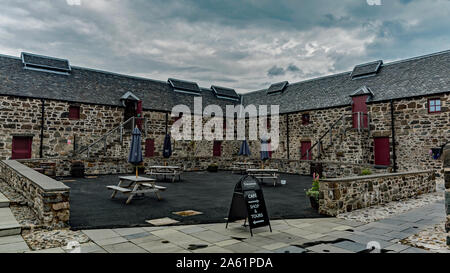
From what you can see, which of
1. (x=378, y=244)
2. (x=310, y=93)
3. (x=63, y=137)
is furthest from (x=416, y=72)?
(x=63, y=137)

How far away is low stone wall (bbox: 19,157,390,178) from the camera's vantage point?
50.2ft

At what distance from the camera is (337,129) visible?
758 inches

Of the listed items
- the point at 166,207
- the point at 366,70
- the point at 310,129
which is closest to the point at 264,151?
the point at 310,129

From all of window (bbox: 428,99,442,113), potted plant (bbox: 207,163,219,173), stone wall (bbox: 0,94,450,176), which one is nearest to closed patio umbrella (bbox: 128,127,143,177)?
stone wall (bbox: 0,94,450,176)

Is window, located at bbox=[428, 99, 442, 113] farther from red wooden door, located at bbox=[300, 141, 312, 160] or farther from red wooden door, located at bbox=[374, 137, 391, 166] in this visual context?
red wooden door, located at bbox=[300, 141, 312, 160]

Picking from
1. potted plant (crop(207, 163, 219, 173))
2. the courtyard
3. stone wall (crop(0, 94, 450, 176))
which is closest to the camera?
the courtyard

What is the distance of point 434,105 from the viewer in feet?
50.5

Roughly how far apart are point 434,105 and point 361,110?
151 inches

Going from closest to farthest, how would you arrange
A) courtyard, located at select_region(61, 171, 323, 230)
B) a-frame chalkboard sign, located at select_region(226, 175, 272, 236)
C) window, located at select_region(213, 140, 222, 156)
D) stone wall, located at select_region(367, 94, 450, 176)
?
a-frame chalkboard sign, located at select_region(226, 175, 272, 236), courtyard, located at select_region(61, 171, 323, 230), stone wall, located at select_region(367, 94, 450, 176), window, located at select_region(213, 140, 222, 156)

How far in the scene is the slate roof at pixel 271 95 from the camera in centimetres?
1670

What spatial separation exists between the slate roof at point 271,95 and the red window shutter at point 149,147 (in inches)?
95.9

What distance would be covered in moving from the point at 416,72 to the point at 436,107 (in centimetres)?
310

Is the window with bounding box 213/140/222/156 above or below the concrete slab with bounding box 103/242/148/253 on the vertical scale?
above

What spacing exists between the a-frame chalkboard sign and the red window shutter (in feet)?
53.5
